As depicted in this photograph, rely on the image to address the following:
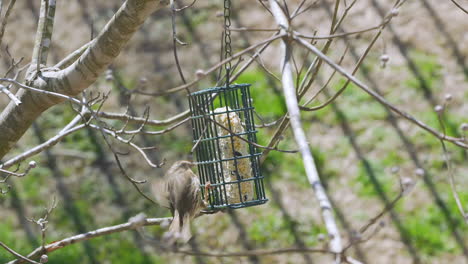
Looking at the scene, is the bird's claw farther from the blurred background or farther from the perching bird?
the blurred background

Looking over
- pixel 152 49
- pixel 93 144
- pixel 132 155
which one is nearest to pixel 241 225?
pixel 132 155

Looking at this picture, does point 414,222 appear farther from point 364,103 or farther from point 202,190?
point 202,190

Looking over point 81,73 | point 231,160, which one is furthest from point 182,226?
point 81,73

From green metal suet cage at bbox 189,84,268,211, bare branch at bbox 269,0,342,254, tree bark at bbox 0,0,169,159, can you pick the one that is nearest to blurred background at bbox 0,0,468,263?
green metal suet cage at bbox 189,84,268,211

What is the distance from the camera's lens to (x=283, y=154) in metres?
5.30

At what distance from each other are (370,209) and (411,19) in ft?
6.42

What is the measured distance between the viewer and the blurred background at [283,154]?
4949 millimetres

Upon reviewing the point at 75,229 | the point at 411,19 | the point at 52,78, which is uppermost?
the point at 411,19

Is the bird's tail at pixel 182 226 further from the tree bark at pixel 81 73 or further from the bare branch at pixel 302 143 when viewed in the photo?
the bare branch at pixel 302 143

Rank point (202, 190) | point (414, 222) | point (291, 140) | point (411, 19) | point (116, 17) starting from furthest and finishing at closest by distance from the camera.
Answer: point (411, 19), point (291, 140), point (414, 222), point (202, 190), point (116, 17)

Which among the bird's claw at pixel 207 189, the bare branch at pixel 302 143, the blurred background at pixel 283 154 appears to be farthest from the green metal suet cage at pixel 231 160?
the blurred background at pixel 283 154

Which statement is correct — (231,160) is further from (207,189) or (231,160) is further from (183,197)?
(183,197)

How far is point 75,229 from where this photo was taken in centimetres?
515

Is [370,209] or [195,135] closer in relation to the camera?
[195,135]
